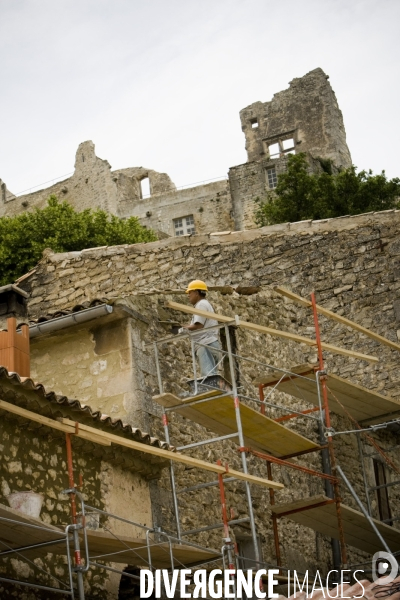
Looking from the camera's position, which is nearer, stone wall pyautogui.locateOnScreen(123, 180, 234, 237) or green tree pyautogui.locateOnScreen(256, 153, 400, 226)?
green tree pyautogui.locateOnScreen(256, 153, 400, 226)

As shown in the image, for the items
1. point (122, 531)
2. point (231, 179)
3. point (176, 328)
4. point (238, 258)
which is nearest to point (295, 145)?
point (231, 179)

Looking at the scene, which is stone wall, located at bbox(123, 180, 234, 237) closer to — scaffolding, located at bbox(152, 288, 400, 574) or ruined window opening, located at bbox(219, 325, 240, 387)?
ruined window opening, located at bbox(219, 325, 240, 387)

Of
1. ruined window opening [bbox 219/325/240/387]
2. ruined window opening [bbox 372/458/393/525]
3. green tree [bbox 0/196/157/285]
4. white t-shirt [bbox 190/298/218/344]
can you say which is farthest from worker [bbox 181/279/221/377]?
green tree [bbox 0/196/157/285]

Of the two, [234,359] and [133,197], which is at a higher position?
[133,197]

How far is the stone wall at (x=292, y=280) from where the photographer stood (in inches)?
632

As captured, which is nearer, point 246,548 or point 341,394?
point 246,548

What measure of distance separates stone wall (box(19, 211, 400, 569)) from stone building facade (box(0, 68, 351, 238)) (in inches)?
917

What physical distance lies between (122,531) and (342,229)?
8298mm

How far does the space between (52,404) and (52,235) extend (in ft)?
63.9

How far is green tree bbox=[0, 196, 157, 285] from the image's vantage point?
28.4 m

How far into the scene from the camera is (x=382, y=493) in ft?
54.7

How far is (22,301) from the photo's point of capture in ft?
47.6

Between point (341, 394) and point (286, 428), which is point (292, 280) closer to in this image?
point (341, 394)

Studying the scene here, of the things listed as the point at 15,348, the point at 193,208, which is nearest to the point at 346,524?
the point at 15,348
